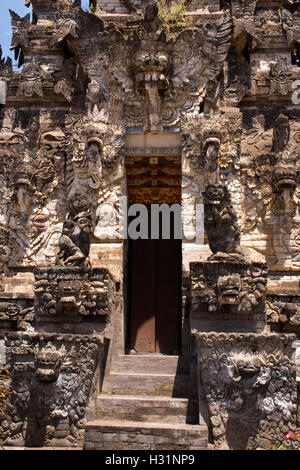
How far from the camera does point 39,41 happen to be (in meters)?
13.1

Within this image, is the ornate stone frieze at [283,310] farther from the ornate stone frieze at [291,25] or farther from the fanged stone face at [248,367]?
the ornate stone frieze at [291,25]

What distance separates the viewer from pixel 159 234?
12.0 meters

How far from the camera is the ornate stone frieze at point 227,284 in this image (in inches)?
313

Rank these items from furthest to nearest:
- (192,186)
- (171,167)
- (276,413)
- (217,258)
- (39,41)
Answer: (39,41), (171,167), (192,186), (217,258), (276,413)

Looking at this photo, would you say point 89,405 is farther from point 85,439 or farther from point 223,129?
point 223,129

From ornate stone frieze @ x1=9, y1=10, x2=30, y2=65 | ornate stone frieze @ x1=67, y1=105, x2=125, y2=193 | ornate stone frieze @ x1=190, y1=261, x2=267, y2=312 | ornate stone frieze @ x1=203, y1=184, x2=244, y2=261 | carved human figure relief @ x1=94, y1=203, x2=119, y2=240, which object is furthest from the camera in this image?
ornate stone frieze @ x1=9, y1=10, x2=30, y2=65

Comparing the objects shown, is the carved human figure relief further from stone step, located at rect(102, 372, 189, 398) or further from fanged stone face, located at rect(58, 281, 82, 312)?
stone step, located at rect(102, 372, 189, 398)

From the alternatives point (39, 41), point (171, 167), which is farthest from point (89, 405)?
point (39, 41)

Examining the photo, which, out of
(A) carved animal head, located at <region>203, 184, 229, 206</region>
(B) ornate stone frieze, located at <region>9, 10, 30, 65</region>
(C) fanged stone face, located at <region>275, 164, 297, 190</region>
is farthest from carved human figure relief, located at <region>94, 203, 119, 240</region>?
(B) ornate stone frieze, located at <region>9, 10, 30, 65</region>

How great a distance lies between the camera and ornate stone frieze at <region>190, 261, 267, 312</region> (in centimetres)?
795

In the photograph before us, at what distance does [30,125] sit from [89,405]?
23.2ft

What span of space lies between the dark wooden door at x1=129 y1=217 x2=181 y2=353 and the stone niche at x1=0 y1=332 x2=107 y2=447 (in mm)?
3062

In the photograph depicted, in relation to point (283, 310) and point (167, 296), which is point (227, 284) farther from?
point (167, 296)

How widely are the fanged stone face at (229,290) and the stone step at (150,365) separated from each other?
1.76 m
